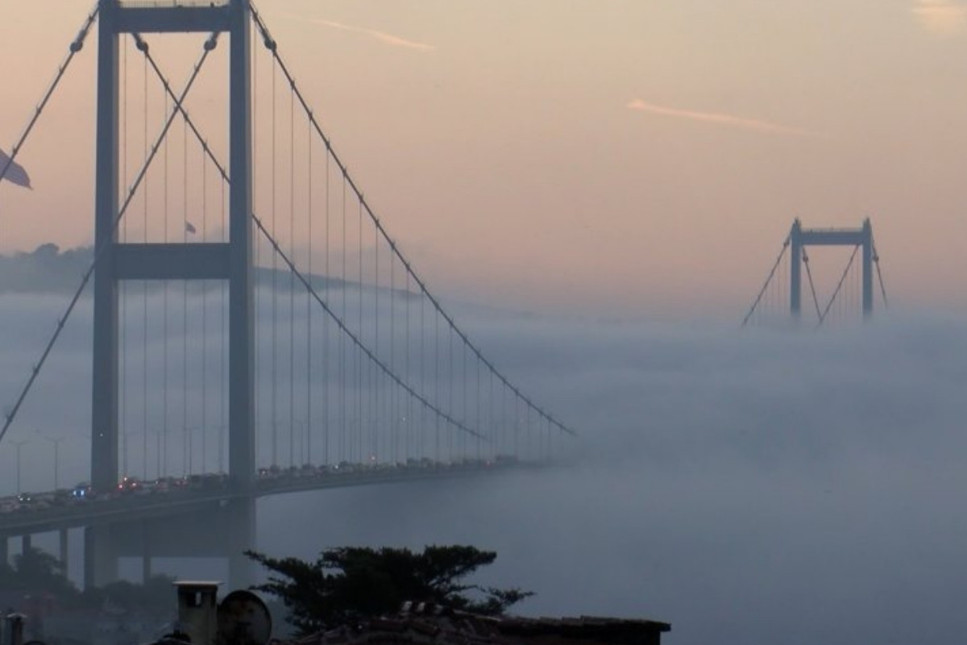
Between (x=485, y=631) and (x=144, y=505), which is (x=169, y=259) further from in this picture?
(x=485, y=631)

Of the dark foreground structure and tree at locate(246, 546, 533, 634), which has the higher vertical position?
the dark foreground structure

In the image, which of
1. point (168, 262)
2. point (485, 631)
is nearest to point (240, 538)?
point (168, 262)

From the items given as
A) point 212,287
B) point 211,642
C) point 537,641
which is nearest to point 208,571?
point 212,287

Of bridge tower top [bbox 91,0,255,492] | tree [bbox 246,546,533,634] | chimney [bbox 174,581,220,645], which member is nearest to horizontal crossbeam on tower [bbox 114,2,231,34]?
bridge tower top [bbox 91,0,255,492]

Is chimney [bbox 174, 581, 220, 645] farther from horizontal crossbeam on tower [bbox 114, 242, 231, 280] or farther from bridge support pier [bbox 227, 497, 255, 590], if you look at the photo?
horizontal crossbeam on tower [bbox 114, 242, 231, 280]

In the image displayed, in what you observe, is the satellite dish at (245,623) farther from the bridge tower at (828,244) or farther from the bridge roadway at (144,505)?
the bridge tower at (828,244)

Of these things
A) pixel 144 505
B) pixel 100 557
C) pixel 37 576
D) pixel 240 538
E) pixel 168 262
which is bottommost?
pixel 37 576
